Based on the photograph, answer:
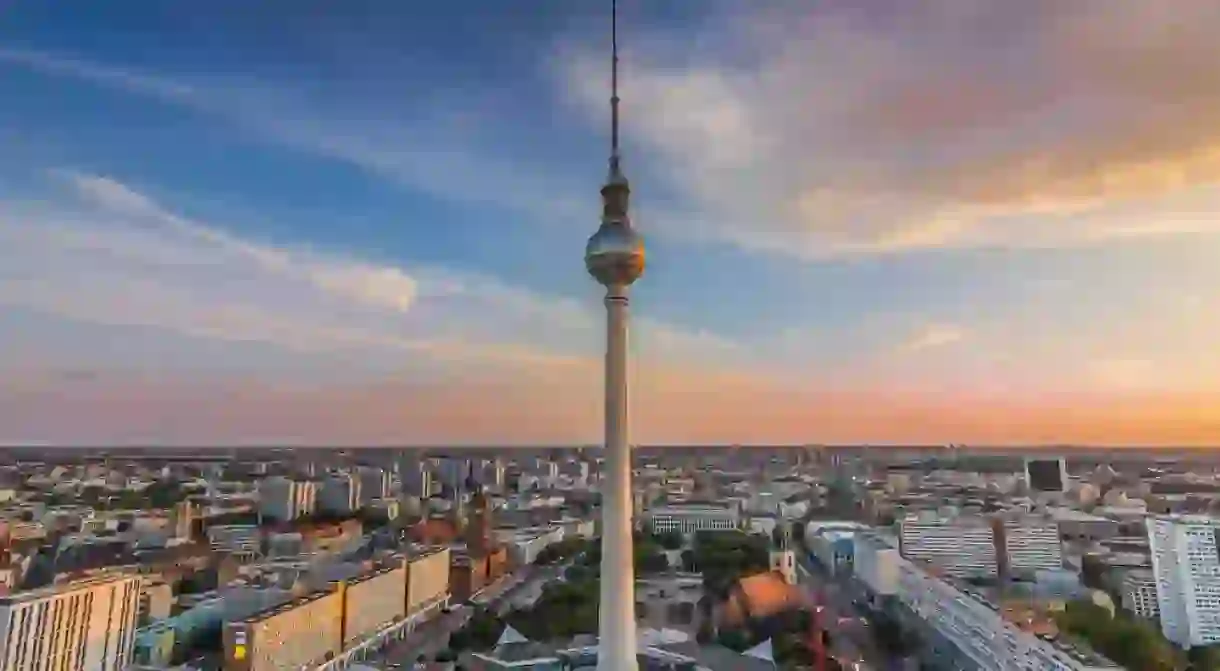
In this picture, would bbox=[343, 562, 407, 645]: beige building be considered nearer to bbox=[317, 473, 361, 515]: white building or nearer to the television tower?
the television tower

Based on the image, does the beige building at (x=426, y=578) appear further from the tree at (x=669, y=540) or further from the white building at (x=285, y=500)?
the white building at (x=285, y=500)

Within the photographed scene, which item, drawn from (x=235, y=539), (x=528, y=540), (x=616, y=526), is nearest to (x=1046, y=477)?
(x=528, y=540)

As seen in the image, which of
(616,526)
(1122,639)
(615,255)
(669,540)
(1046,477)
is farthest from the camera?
(1046,477)

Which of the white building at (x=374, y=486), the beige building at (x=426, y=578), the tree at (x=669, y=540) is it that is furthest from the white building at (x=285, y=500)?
the tree at (x=669, y=540)

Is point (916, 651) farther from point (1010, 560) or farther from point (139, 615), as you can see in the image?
point (139, 615)

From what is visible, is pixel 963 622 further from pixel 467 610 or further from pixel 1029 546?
pixel 467 610
